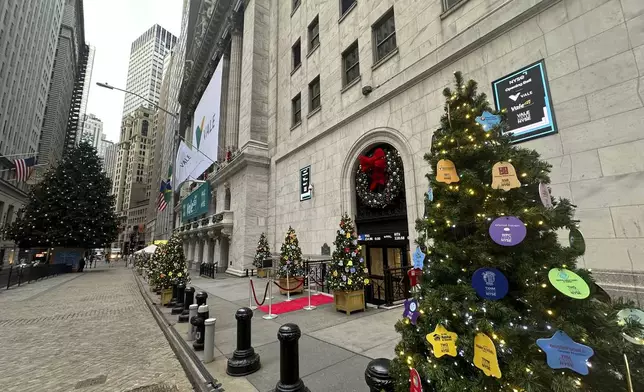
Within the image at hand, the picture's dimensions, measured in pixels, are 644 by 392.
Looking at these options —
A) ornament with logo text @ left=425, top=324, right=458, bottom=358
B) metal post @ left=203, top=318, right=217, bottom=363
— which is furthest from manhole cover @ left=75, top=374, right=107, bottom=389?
ornament with logo text @ left=425, top=324, right=458, bottom=358

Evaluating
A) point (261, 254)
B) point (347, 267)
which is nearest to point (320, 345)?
point (347, 267)

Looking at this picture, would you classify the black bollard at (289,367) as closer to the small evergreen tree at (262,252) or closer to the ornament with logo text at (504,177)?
the ornament with logo text at (504,177)

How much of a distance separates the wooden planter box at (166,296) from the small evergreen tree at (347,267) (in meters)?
6.78

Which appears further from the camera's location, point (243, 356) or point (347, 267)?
point (347, 267)

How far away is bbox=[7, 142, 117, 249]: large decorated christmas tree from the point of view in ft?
96.1

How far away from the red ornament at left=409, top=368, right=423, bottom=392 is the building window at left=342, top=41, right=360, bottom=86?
13441mm

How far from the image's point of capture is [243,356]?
15.3ft

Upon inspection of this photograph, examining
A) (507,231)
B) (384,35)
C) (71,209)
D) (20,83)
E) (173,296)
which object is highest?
(20,83)

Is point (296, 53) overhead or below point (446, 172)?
overhead

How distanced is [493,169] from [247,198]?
18.0m

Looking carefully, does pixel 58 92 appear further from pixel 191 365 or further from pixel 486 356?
pixel 486 356

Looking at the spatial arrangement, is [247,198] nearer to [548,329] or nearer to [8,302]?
[8,302]

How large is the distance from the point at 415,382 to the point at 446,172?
6.76 feet

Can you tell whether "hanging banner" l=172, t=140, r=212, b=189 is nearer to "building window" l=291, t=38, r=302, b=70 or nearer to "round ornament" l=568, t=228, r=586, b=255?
"building window" l=291, t=38, r=302, b=70
